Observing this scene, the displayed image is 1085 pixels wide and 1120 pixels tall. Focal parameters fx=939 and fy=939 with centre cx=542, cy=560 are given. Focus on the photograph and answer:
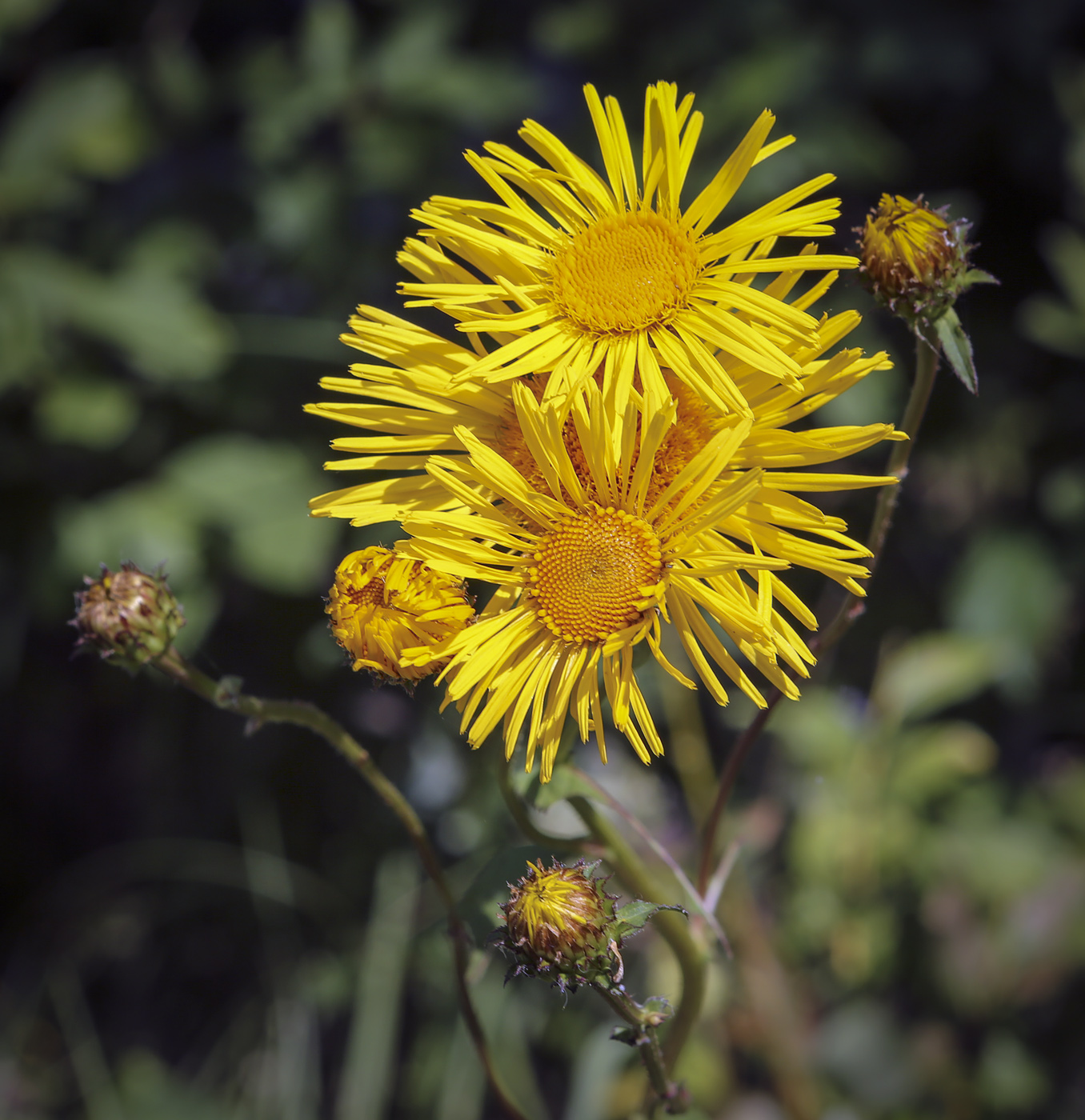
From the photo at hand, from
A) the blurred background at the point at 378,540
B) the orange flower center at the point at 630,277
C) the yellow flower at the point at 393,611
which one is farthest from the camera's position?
the blurred background at the point at 378,540

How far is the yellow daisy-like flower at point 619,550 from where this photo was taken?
1.05m

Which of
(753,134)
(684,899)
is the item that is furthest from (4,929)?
(753,134)

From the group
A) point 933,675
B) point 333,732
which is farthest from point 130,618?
point 933,675

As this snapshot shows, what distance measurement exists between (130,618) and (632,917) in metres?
0.69

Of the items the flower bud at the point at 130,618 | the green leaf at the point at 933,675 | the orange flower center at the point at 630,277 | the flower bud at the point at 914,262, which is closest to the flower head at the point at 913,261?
the flower bud at the point at 914,262

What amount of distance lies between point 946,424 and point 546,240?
1.77m

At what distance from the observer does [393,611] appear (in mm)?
1061

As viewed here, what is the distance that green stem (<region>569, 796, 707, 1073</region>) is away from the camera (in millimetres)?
1153

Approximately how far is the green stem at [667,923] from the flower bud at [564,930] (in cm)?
15

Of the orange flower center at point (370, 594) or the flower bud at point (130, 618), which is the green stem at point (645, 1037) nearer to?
the orange flower center at point (370, 594)

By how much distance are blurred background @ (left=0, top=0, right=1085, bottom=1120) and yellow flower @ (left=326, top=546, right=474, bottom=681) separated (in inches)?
35.6

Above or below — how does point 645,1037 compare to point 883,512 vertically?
below

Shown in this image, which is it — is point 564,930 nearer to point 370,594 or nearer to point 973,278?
point 370,594

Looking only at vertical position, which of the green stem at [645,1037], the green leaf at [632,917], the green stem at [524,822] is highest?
the green stem at [524,822]
